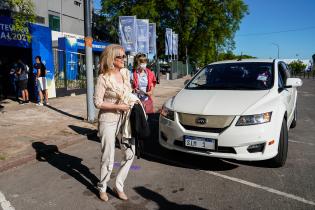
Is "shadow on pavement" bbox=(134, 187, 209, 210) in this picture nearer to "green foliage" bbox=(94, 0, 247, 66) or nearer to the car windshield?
the car windshield

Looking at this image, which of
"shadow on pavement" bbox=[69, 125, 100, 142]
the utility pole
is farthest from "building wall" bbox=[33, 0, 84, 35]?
"shadow on pavement" bbox=[69, 125, 100, 142]

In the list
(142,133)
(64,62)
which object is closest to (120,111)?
(142,133)

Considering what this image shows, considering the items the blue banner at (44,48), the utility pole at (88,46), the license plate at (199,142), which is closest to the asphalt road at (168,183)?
the license plate at (199,142)

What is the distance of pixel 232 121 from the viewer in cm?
453

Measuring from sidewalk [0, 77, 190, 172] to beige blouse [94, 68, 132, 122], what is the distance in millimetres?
2448

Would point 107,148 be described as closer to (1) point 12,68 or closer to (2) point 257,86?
(2) point 257,86

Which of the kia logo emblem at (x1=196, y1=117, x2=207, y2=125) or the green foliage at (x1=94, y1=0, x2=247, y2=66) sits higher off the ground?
the green foliage at (x1=94, y1=0, x2=247, y2=66)

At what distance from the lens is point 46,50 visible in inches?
520

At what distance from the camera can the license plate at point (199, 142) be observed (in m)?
4.57

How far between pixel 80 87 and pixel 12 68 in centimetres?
369

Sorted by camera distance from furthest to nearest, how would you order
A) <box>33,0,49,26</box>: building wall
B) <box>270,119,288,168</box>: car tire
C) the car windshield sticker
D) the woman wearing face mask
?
<box>33,0,49,26</box>: building wall
the woman wearing face mask
the car windshield sticker
<box>270,119,288,168</box>: car tire

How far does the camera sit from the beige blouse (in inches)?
144

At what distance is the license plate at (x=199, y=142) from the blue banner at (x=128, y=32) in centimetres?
1247

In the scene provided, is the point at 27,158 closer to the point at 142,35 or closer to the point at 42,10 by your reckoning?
the point at 142,35
